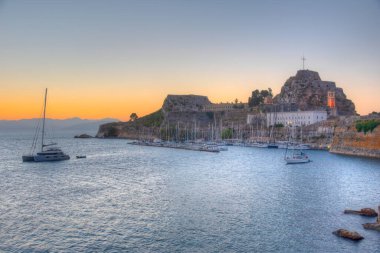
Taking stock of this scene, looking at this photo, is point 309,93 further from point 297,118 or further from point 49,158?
point 49,158

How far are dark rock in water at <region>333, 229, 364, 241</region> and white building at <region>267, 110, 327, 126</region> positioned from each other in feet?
376

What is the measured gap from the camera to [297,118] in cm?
14075

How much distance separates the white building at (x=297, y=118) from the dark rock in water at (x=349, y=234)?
376 ft

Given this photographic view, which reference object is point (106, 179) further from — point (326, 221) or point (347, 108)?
point (347, 108)

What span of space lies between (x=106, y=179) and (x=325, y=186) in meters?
27.3

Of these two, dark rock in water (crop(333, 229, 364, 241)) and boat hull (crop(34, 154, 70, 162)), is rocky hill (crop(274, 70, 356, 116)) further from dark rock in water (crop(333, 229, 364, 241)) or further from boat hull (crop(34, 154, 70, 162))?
dark rock in water (crop(333, 229, 364, 241))

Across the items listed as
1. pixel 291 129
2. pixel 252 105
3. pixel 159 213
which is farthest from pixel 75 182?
pixel 252 105

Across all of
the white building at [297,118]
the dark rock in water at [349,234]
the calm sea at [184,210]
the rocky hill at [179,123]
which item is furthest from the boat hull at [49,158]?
the rocky hill at [179,123]

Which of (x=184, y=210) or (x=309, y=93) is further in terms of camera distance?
(x=309, y=93)

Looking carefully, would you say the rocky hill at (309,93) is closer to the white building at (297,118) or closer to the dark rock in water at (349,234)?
the white building at (297,118)

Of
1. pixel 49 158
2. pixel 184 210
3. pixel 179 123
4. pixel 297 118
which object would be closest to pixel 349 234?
pixel 184 210

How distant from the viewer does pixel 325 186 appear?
4356 cm

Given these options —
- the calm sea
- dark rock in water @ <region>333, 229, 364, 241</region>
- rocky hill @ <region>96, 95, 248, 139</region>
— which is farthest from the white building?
dark rock in water @ <region>333, 229, 364, 241</region>

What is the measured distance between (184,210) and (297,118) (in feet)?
381
